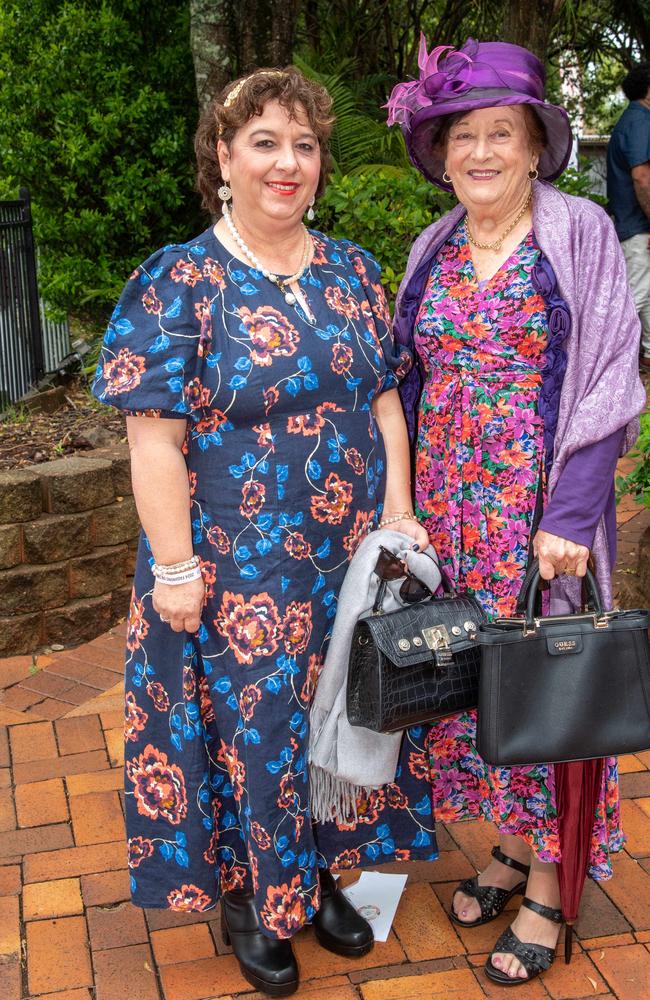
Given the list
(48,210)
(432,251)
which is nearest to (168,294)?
(432,251)

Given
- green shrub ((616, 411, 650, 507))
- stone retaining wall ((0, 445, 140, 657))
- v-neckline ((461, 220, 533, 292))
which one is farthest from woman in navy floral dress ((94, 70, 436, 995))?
stone retaining wall ((0, 445, 140, 657))

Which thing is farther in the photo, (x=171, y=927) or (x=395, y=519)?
(x=171, y=927)

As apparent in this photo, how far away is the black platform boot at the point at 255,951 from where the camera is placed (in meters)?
2.70

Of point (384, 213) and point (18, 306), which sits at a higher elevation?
point (384, 213)

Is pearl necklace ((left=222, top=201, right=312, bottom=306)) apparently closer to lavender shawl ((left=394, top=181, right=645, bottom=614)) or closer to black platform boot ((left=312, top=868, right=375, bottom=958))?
lavender shawl ((left=394, top=181, right=645, bottom=614))

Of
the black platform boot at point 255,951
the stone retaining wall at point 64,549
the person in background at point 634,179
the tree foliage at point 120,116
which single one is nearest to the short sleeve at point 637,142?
the person in background at point 634,179

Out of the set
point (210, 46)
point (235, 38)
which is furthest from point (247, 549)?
point (235, 38)

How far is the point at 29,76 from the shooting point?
19.6 ft

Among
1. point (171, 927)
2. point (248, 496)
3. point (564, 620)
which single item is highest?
point (248, 496)

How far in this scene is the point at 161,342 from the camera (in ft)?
7.73

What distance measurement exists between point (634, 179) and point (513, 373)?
4.95m

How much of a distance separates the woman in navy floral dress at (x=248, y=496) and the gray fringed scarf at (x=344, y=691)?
0.05 meters

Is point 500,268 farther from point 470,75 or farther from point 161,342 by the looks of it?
point 161,342

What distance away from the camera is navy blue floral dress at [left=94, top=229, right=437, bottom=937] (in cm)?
241
